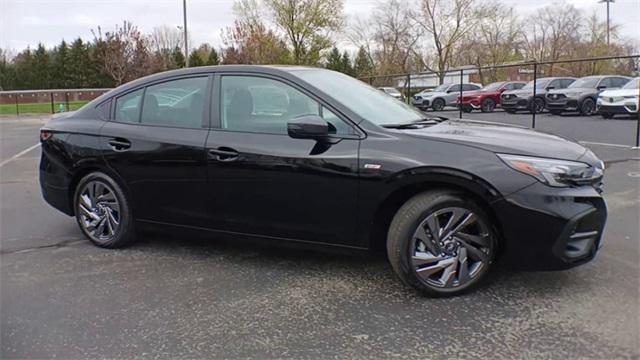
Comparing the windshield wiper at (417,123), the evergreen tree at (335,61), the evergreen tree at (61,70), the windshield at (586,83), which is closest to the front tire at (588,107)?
the windshield at (586,83)

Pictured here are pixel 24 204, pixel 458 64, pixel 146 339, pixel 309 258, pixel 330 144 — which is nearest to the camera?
pixel 146 339

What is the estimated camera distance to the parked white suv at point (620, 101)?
733 inches

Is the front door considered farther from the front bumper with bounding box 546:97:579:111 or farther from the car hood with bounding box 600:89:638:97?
the front bumper with bounding box 546:97:579:111

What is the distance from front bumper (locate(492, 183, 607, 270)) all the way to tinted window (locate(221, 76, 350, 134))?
1.31 m

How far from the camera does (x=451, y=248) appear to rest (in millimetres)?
3523

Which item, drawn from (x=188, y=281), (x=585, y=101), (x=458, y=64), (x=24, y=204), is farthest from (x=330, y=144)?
(x=458, y=64)

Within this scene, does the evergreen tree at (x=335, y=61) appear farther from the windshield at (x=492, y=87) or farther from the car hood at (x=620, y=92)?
the car hood at (x=620, y=92)

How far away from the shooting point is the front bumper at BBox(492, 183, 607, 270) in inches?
130

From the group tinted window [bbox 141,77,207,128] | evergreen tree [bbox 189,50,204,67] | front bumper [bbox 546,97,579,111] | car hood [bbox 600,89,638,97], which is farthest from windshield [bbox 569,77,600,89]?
evergreen tree [bbox 189,50,204,67]

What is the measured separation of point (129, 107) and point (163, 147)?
2.10 feet

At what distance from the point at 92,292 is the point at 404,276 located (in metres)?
2.13

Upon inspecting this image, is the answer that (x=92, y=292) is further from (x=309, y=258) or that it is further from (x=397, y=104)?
(x=397, y=104)

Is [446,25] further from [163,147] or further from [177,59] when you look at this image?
[163,147]

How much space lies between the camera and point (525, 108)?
78.3 feet
